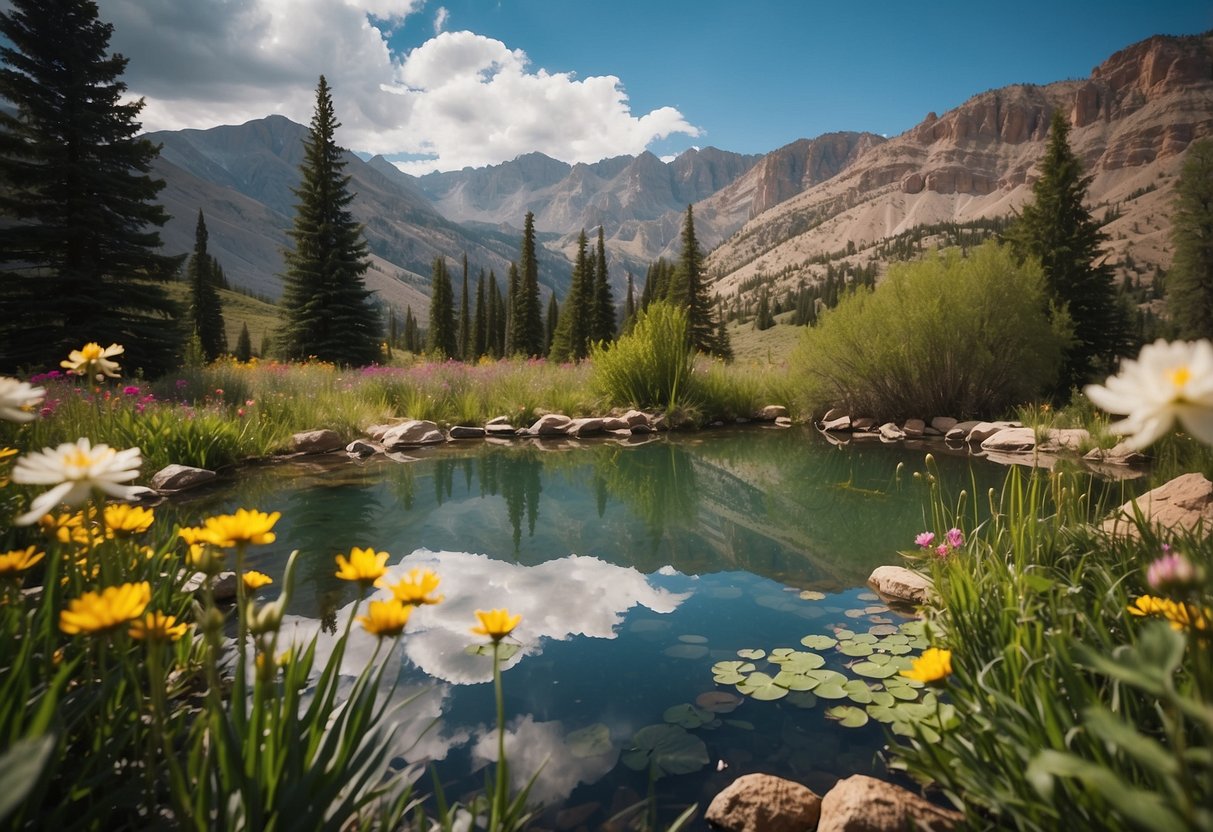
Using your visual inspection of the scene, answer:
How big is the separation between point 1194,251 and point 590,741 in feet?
103

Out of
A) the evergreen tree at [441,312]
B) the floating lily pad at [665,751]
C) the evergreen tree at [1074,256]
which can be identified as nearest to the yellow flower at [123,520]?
the floating lily pad at [665,751]

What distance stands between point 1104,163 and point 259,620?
191344 mm

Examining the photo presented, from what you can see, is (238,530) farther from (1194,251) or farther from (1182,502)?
(1194,251)

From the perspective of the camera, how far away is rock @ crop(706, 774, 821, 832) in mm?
1846

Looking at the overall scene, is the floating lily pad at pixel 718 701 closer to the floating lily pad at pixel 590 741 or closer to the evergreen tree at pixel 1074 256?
the floating lily pad at pixel 590 741

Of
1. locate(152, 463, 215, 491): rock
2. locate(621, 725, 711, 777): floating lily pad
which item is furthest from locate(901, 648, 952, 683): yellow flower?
locate(152, 463, 215, 491): rock

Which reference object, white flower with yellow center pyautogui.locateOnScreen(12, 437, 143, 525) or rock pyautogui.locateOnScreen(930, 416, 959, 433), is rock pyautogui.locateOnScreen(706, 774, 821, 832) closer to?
white flower with yellow center pyautogui.locateOnScreen(12, 437, 143, 525)

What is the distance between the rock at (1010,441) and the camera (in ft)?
29.8

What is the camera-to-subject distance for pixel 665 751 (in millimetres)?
2252

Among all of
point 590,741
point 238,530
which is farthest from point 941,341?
point 238,530

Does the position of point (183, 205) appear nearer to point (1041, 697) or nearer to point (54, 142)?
point (54, 142)

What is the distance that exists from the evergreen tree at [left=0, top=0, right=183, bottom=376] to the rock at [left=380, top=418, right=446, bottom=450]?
19.0 feet

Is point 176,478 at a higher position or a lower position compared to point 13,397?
lower

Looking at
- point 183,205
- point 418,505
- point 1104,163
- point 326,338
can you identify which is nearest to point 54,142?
point 326,338
